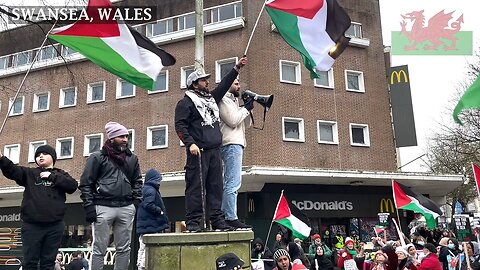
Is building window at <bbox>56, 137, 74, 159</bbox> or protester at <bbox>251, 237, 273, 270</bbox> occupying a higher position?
building window at <bbox>56, 137, 74, 159</bbox>

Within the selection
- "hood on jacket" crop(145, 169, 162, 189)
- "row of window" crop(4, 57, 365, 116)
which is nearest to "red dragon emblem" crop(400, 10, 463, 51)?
"row of window" crop(4, 57, 365, 116)

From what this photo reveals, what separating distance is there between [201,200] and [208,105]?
1.21m

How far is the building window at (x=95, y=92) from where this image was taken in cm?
Result: 2434

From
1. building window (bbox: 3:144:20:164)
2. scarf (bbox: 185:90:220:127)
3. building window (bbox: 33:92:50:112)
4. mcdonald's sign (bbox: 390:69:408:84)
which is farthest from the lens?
building window (bbox: 33:92:50:112)

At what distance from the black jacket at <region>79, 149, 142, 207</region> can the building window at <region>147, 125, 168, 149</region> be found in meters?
16.7

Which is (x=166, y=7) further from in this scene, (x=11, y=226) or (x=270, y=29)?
(x=11, y=226)

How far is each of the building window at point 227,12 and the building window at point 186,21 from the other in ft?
4.10

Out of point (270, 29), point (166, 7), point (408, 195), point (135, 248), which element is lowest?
point (135, 248)

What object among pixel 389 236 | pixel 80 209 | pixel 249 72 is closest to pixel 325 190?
pixel 389 236

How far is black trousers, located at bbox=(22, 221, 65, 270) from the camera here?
466 cm

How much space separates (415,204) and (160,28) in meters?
16.3

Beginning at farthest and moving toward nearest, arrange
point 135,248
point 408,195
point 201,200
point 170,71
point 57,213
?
point 170,71
point 135,248
point 408,195
point 201,200
point 57,213

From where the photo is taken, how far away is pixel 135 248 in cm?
2066

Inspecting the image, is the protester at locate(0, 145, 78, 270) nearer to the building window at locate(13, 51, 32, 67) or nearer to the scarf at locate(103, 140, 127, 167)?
the scarf at locate(103, 140, 127, 167)
